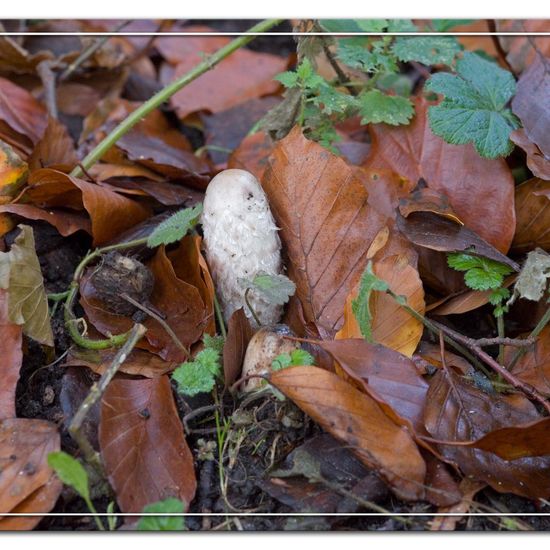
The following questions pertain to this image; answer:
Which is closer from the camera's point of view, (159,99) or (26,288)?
(26,288)

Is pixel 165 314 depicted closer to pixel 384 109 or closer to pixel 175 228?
pixel 175 228

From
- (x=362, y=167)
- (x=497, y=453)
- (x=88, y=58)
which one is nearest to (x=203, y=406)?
(x=497, y=453)

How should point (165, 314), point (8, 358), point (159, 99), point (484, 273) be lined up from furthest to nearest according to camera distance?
point (159, 99), point (165, 314), point (484, 273), point (8, 358)

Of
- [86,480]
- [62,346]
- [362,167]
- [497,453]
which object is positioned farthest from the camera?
[362,167]

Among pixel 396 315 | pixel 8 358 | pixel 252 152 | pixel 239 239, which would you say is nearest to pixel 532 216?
pixel 396 315

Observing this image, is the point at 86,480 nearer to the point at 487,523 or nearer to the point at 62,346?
the point at 62,346

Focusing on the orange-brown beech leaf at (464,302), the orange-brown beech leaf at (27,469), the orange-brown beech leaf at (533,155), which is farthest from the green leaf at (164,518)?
the orange-brown beech leaf at (533,155)

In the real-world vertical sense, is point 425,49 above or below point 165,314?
above
